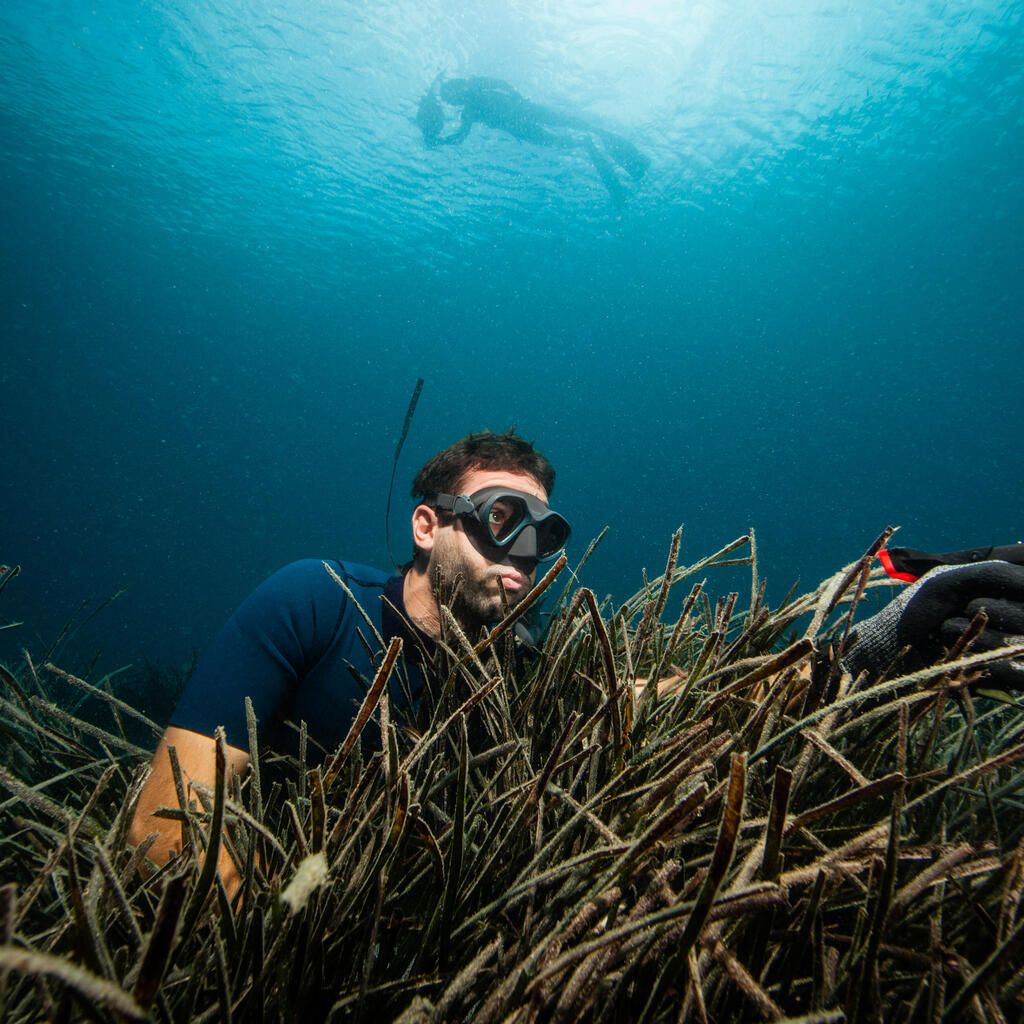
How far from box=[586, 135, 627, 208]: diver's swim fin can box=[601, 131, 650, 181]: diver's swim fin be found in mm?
667

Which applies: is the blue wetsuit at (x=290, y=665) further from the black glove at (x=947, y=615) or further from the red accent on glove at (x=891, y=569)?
the red accent on glove at (x=891, y=569)

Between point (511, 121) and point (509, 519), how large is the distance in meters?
37.3

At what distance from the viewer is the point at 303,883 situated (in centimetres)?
42

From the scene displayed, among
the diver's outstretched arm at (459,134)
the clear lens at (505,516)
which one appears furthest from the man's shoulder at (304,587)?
the diver's outstretched arm at (459,134)

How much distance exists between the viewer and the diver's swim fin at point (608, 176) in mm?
33106

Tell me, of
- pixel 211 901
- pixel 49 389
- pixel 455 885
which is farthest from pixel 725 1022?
pixel 49 389

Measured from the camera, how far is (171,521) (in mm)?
92875

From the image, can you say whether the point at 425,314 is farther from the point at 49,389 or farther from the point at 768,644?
the point at 768,644

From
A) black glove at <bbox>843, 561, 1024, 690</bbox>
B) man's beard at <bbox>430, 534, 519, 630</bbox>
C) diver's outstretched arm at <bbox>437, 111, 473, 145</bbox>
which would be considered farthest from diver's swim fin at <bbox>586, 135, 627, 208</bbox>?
black glove at <bbox>843, 561, 1024, 690</bbox>

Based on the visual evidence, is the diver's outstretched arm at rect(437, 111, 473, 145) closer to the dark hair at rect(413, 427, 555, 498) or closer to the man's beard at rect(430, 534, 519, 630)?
the dark hair at rect(413, 427, 555, 498)

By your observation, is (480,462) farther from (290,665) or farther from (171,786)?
(171,786)

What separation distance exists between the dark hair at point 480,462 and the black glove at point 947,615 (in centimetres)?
211

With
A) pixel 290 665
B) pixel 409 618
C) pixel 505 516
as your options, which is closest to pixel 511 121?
pixel 505 516

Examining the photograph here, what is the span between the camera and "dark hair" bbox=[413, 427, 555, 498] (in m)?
3.14
